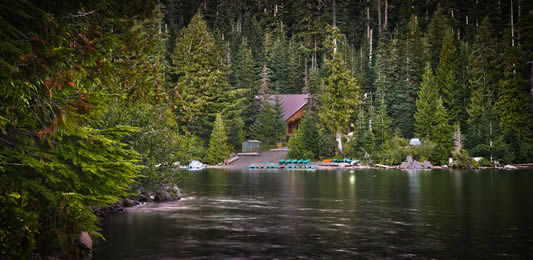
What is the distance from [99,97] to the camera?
10.1 metres

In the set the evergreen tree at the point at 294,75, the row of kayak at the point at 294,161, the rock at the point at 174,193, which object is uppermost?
the evergreen tree at the point at 294,75

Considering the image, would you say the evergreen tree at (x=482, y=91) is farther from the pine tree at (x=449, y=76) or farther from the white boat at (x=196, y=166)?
the white boat at (x=196, y=166)

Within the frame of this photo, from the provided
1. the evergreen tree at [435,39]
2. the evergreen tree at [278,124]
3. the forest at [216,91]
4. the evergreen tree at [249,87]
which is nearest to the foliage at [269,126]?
the evergreen tree at [278,124]

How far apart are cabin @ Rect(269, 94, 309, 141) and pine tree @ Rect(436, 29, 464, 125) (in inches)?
707

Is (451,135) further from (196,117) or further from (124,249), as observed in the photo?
(124,249)

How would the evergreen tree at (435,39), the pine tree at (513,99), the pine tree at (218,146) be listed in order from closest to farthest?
1. the pine tree at (513,99)
2. the pine tree at (218,146)
3. the evergreen tree at (435,39)

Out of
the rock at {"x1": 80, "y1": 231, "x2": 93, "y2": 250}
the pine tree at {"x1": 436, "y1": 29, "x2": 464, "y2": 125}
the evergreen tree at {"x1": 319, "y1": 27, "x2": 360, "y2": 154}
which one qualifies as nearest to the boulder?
the rock at {"x1": 80, "y1": 231, "x2": 93, "y2": 250}

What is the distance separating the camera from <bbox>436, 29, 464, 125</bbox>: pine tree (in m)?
58.2

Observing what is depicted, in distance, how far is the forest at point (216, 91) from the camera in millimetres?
9633

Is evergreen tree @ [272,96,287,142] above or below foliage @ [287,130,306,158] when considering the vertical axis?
above

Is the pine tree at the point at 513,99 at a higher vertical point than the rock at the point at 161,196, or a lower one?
higher

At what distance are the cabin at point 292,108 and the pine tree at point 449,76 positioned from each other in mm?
17960

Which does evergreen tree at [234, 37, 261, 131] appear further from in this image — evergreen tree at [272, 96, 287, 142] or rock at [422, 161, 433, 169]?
rock at [422, 161, 433, 169]

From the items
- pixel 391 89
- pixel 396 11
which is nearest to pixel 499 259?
pixel 391 89
